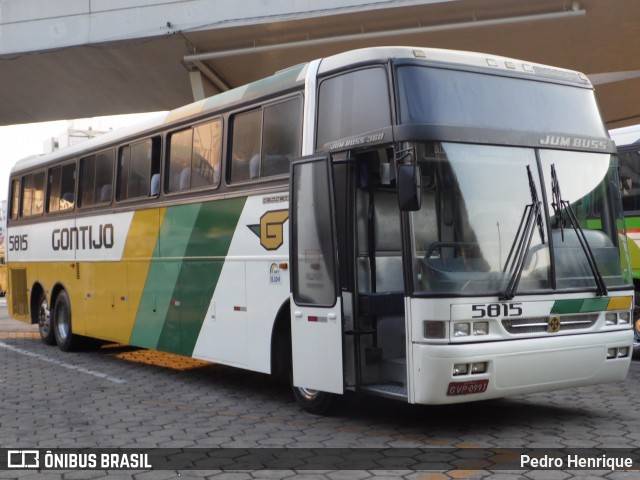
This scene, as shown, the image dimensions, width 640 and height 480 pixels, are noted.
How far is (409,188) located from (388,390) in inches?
68.5

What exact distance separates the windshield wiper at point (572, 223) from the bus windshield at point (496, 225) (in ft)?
0.09

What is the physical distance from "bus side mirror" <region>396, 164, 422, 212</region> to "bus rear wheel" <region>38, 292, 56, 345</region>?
380 inches

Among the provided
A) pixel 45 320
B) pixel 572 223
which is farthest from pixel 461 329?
pixel 45 320

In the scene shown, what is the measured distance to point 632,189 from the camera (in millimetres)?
11375

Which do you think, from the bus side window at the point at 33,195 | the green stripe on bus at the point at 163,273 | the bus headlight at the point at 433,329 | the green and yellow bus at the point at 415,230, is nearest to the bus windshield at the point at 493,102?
the green and yellow bus at the point at 415,230

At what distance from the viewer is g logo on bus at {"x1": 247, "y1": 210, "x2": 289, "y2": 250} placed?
819 cm

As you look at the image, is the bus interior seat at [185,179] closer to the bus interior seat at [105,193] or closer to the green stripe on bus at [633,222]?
the bus interior seat at [105,193]

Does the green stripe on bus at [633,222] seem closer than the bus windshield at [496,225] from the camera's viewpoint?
No

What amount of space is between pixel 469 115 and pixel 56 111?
2485cm

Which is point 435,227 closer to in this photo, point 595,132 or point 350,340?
point 350,340

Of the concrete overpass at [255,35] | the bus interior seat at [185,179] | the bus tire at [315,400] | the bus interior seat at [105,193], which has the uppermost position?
the concrete overpass at [255,35]

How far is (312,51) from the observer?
22.1 m

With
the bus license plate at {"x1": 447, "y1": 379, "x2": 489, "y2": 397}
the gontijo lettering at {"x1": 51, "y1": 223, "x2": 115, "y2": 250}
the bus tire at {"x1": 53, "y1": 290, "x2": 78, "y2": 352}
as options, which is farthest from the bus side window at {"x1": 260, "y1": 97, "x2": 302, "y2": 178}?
the bus tire at {"x1": 53, "y1": 290, "x2": 78, "y2": 352}

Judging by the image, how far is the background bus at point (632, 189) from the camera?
11273 millimetres
